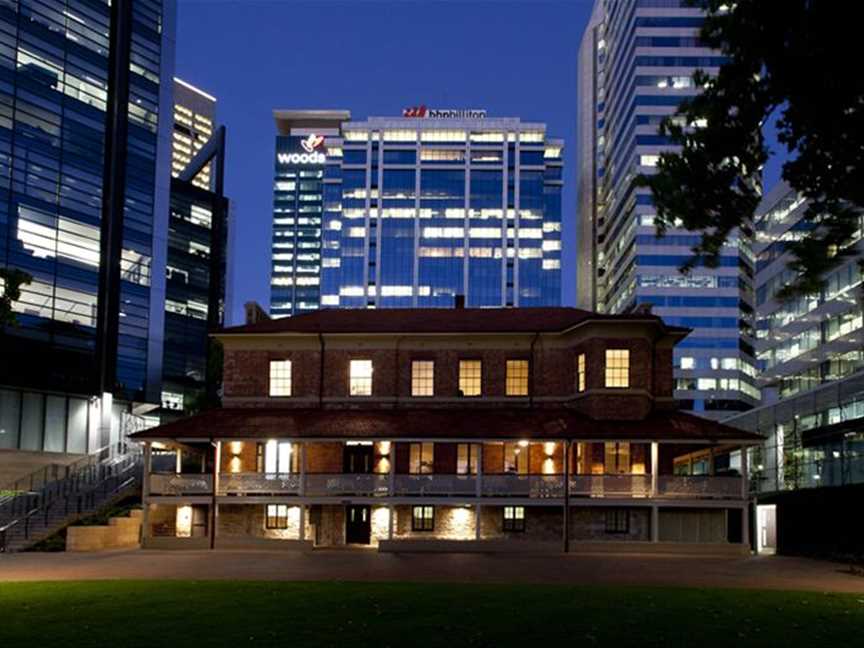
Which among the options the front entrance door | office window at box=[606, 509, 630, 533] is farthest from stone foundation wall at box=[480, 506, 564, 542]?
the front entrance door

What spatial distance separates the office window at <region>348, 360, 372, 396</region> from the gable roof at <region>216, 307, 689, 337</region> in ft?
4.93

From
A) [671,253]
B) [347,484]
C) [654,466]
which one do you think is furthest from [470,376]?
[671,253]

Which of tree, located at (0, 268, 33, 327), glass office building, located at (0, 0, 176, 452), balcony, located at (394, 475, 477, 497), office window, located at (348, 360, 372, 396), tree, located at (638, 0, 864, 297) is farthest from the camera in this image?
glass office building, located at (0, 0, 176, 452)

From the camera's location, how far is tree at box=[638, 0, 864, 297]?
12117 mm

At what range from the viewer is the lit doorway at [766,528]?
49344mm

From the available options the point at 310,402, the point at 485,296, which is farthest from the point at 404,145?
the point at 310,402

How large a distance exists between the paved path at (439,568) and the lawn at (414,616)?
3230 millimetres

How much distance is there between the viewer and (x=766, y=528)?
167 feet

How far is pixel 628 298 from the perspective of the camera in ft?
508

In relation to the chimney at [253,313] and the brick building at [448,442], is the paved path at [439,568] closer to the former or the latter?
the brick building at [448,442]

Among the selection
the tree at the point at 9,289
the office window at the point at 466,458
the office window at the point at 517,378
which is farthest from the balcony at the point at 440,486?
the tree at the point at 9,289

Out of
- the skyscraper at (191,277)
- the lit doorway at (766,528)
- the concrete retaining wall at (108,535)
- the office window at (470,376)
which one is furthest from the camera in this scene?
the skyscraper at (191,277)

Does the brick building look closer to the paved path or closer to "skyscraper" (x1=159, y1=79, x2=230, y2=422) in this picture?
the paved path

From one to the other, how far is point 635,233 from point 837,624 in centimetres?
13376
